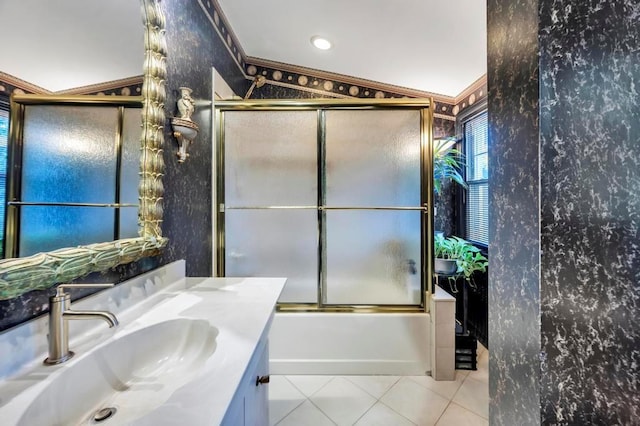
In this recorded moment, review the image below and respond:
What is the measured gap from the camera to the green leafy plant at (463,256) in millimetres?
2123

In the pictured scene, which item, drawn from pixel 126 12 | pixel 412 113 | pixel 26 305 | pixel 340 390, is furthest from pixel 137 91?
pixel 340 390

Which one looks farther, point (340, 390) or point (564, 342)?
point (340, 390)

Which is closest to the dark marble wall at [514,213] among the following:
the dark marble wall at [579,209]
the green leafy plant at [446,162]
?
the dark marble wall at [579,209]

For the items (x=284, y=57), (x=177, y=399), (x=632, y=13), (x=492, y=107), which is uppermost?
(x=284, y=57)

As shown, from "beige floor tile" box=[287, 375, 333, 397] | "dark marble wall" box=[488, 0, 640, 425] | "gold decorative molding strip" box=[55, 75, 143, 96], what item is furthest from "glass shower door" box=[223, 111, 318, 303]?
"dark marble wall" box=[488, 0, 640, 425]

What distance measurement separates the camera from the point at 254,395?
856 millimetres

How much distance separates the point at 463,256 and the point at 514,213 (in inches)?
65.2

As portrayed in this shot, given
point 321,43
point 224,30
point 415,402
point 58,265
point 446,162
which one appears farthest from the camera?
point 446,162

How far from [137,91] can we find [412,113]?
171 centimetres

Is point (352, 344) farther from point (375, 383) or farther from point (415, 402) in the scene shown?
point (415, 402)

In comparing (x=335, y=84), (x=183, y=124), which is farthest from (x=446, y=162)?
(x=183, y=124)

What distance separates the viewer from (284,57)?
8.55ft

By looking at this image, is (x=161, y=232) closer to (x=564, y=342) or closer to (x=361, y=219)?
(x=361, y=219)

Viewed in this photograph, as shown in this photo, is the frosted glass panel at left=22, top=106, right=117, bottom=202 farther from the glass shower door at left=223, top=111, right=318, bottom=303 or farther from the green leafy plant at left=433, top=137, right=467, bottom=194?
the green leafy plant at left=433, top=137, right=467, bottom=194
